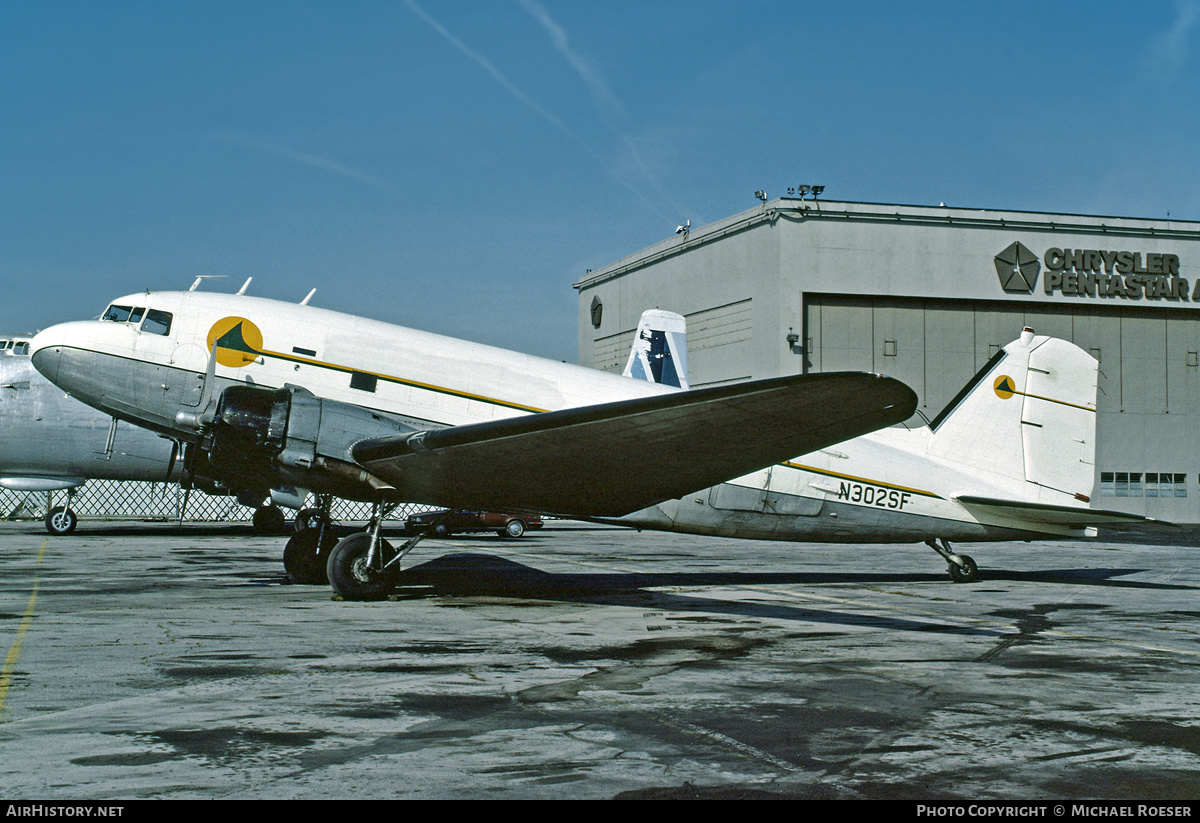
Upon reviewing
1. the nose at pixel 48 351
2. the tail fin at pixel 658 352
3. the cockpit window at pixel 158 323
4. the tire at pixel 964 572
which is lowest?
the tire at pixel 964 572

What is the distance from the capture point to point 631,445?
11164mm

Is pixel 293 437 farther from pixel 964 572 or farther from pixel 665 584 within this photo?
pixel 964 572

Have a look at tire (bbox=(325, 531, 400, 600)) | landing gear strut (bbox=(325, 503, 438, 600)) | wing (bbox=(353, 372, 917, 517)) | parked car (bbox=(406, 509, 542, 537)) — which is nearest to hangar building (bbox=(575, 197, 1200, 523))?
parked car (bbox=(406, 509, 542, 537))

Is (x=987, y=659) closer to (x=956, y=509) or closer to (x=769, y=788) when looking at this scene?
(x=769, y=788)

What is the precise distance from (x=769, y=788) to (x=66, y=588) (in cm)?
1357

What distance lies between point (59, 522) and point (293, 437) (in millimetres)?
21565

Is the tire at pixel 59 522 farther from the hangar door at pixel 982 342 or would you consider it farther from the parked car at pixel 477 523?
the hangar door at pixel 982 342

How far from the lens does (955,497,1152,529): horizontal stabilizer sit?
16.0m

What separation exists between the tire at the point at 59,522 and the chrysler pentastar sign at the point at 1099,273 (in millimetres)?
46487

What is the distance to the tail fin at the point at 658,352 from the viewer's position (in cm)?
3625

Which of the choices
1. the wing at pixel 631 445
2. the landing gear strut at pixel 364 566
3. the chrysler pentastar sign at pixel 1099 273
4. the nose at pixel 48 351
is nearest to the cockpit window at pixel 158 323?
the nose at pixel 48 351

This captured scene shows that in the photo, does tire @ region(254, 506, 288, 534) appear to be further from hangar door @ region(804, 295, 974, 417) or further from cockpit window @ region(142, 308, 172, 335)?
hangar door @ region(804, 295, 974, 417)

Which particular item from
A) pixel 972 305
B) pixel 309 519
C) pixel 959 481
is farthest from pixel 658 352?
pixel 972 305

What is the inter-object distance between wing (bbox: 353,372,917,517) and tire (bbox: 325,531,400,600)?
3.30 ft
